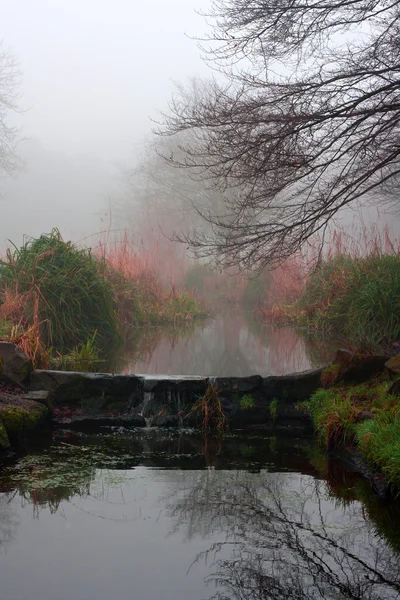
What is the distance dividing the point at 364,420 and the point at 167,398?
202 centimetres

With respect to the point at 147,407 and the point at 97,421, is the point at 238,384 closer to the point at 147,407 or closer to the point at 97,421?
the point at 147,407

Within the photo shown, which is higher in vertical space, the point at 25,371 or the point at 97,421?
the point at 25,371

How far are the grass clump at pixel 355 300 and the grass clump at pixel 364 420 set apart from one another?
165 centimetres

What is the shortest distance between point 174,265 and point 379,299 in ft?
36.2

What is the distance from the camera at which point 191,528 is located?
136 inches

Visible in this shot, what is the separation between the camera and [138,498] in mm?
3908

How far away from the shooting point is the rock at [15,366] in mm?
6141

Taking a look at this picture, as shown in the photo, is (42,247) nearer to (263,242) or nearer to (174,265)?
(263,242)

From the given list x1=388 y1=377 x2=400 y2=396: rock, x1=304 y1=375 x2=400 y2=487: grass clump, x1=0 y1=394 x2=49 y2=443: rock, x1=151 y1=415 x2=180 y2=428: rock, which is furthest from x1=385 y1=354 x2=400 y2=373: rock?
x1=0 y1=394 x2=49 y2=443: rock

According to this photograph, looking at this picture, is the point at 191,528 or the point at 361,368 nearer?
the point at 191,528

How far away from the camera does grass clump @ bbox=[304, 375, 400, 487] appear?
163 inches

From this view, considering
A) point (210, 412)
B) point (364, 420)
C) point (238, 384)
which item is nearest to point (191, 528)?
point (364, 420)

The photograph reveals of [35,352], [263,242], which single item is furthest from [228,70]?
[35,352]

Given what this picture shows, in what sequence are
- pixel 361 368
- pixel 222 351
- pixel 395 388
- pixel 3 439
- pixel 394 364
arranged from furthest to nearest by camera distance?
1. pixel 222 351
2. pixel 361 368
3. pixel 394 364
4. pixel 395 388
5. pixel 3 439
